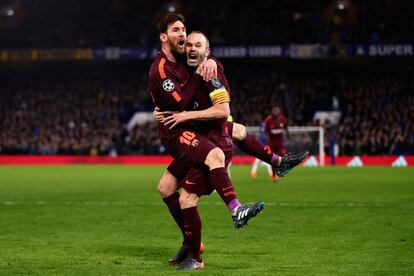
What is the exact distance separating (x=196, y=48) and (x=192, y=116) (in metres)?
0.66

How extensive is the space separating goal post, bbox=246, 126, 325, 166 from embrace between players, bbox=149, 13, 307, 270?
25.8m

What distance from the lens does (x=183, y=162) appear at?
7887mm

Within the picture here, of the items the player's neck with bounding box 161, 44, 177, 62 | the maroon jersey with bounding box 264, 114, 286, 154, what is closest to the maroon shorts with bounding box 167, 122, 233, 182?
the player's neck with bounding box 161, 44, 177, 62

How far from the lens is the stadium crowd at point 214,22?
138 feet

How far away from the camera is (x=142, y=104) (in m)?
44.8

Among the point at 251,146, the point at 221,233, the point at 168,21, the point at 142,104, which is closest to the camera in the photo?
the point at 168,21

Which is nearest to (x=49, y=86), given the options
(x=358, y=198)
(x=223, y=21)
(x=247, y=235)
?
(x=223, y=21)

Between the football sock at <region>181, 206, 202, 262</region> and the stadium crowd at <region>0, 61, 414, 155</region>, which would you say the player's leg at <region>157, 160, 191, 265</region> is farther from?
the stadium crowd at <region>0, 61, 414, 155</region>

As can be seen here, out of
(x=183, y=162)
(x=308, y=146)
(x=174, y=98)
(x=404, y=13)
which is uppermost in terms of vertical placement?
(x=404, y=13)

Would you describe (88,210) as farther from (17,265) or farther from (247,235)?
(17,265)

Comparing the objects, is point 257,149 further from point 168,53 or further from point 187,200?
point 168,53

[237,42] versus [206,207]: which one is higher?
[237,42]

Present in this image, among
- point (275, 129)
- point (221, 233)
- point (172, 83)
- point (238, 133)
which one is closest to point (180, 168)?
point (238, 133)

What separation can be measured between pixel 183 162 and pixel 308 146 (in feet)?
87.0
